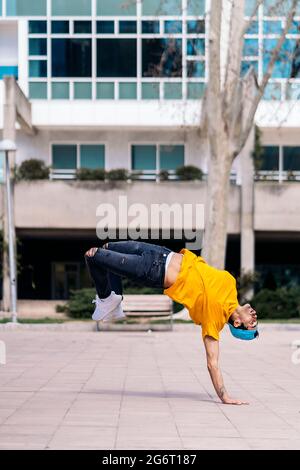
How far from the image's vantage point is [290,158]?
37.2 m

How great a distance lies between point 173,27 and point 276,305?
11.8 metres

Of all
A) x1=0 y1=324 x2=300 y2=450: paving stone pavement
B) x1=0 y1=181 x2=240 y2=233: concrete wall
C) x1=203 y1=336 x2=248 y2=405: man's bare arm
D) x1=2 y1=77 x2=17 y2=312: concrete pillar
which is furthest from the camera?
x1=0 y1=181 x2=240 y2=233: concrete wall

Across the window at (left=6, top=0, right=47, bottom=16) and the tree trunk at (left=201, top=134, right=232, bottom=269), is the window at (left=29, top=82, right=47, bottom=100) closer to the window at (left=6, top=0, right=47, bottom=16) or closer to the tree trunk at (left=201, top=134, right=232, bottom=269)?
the window at (left=6, top=0, right=47, bottom=16)

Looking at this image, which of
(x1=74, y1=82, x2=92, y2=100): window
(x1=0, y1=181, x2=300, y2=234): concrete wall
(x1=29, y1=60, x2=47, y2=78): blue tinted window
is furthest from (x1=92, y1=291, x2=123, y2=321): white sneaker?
(x1=29, y1=60, x2=47, y2=78): blue tinted window

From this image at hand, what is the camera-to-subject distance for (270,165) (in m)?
37.1

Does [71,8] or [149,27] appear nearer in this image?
[149,27]

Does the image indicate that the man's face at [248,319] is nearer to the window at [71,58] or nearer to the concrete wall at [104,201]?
the concrete wall at [104,201]

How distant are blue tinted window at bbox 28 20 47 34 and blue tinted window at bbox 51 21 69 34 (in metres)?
0.31

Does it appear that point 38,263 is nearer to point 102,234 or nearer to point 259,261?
point 102,234

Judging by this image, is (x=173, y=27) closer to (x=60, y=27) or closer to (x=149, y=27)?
(x=149, y=27)

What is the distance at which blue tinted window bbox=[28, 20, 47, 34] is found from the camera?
36125 mm

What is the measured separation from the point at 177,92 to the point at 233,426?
28988 millimetres

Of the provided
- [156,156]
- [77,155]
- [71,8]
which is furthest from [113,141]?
[71,8]

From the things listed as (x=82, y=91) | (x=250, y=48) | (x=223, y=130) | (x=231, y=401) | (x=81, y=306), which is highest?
(x=250, y=48)
